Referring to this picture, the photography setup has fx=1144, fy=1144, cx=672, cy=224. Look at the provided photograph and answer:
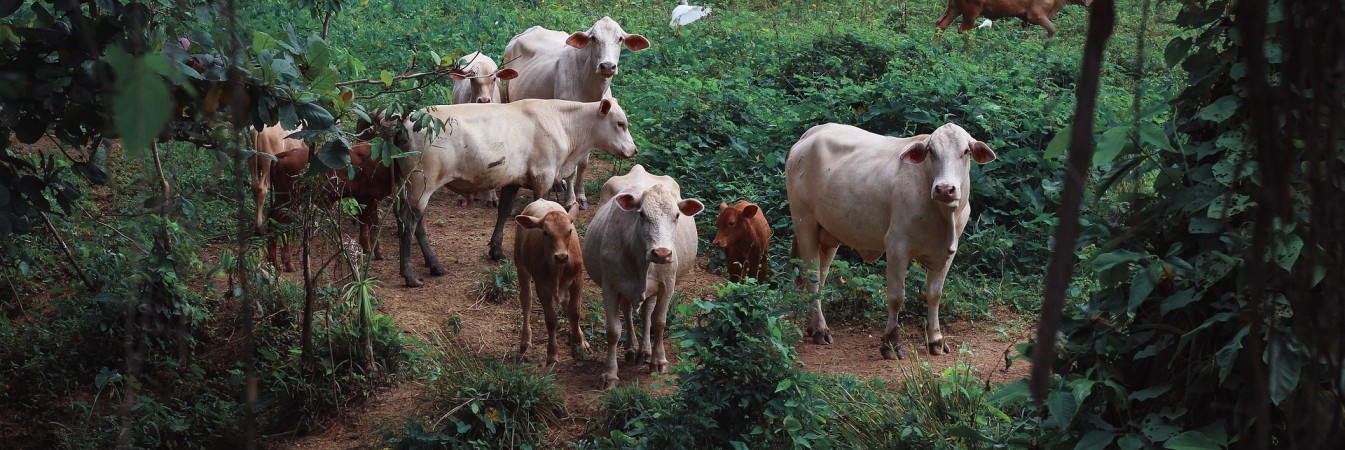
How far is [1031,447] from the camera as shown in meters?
4.18

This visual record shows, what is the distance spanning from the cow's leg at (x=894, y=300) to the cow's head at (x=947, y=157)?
0.45m

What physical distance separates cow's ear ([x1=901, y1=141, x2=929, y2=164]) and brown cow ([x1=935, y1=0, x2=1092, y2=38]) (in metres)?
8.38

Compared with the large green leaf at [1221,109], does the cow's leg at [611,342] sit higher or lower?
lower

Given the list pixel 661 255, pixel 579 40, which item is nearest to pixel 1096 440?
pixel 661 255

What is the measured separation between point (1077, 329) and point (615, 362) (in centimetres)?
335

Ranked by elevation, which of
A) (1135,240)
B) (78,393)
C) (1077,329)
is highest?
(1135,240)

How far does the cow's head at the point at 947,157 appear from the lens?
6.58 metres

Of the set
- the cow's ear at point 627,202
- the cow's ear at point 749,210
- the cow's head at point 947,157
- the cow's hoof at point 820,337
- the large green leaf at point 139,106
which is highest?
the large green leaf at point 139,106

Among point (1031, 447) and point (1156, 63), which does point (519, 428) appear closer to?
point (1031, 447)

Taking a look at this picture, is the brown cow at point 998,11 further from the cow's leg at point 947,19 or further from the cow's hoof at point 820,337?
the cow's hoof at point 820,337

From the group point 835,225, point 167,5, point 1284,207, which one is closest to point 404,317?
point 835,225

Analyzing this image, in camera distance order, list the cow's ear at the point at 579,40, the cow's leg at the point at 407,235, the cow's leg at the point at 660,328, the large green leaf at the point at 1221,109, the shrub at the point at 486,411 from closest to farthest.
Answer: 1. the large green leaf at the point at 1221,109
2. the shrub at the point at 486,411
3. the cow's leg at the point at 660,328
4. the cow's leg at the point at 407,235
5. the cow's ear at the point at 579,40

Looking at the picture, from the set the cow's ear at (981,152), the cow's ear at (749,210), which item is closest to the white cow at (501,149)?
the cow's ear at (749,210)

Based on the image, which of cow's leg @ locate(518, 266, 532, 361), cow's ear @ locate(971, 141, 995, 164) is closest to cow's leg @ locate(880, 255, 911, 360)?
cow's ear @ locate(971, 141, 995, 164)
